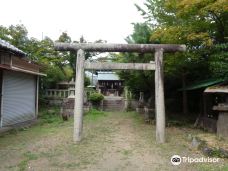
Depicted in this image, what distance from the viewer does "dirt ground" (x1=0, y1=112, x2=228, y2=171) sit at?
7.39 meters

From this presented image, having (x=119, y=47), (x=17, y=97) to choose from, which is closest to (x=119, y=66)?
(x=119, y=47)

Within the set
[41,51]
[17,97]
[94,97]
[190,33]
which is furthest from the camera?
[94,97]

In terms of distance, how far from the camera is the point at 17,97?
54.2 ft

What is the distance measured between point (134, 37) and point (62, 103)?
33.8 ft

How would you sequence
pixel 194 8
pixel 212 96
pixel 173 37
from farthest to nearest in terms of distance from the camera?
pixel 212 96 → pixel 173 37 → pixel 194 8

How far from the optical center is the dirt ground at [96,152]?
291 inches

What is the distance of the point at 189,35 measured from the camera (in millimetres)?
11258

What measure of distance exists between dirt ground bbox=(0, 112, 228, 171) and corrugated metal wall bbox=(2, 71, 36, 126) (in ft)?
10.3

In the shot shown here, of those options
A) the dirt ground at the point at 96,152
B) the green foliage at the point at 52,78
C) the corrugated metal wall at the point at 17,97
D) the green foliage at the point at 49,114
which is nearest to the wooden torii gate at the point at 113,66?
the dirt ground at the point at 96,152

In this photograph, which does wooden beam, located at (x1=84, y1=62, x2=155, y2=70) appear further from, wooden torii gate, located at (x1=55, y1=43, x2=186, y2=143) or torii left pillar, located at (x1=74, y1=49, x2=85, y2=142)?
torii left pillar, located at (x1=74, y1=49, x2=85, y2=142)

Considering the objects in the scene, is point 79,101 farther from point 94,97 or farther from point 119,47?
point 94,97

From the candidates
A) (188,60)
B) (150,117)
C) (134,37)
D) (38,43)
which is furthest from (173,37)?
(38,43)

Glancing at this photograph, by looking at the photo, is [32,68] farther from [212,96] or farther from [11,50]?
[212,96]

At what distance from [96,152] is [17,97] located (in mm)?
9336
